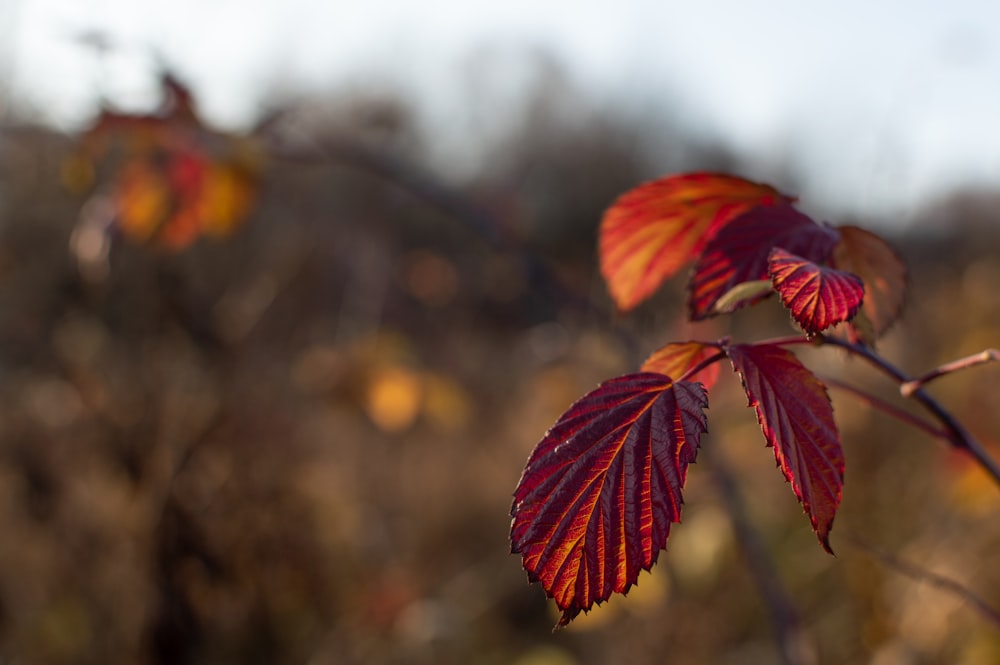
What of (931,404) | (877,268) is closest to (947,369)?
(931,404)

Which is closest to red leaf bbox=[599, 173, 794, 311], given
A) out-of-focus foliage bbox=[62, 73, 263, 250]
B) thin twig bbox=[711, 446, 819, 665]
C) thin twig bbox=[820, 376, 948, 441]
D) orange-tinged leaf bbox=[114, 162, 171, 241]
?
thin twig bbox=[820, 376, 948, 441]

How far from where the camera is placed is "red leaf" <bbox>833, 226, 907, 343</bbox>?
52cm

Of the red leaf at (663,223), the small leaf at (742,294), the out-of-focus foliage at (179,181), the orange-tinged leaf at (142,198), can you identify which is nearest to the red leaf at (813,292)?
the small leaf at (742,294)

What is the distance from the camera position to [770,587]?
2.96 ft

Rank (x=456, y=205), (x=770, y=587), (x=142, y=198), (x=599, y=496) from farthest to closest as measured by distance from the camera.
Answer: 1. (x=142, y=198)
2. (x=456, y=205)
3. (x=770, y=587)
4. (x=599, y=496)

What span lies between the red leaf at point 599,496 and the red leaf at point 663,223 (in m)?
0.19

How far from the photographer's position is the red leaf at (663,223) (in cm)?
53

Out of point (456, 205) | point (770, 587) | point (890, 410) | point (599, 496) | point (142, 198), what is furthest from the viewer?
point (142, 198)

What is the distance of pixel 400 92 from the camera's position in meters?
12.9

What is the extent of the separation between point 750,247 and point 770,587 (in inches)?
20.7

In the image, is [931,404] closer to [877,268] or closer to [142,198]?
[877,268]

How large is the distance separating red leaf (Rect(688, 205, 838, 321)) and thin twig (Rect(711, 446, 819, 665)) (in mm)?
487

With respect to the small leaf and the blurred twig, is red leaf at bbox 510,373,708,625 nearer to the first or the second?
the small leaf

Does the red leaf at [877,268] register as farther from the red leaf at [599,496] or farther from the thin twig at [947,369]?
the red leaf at [599,496]
